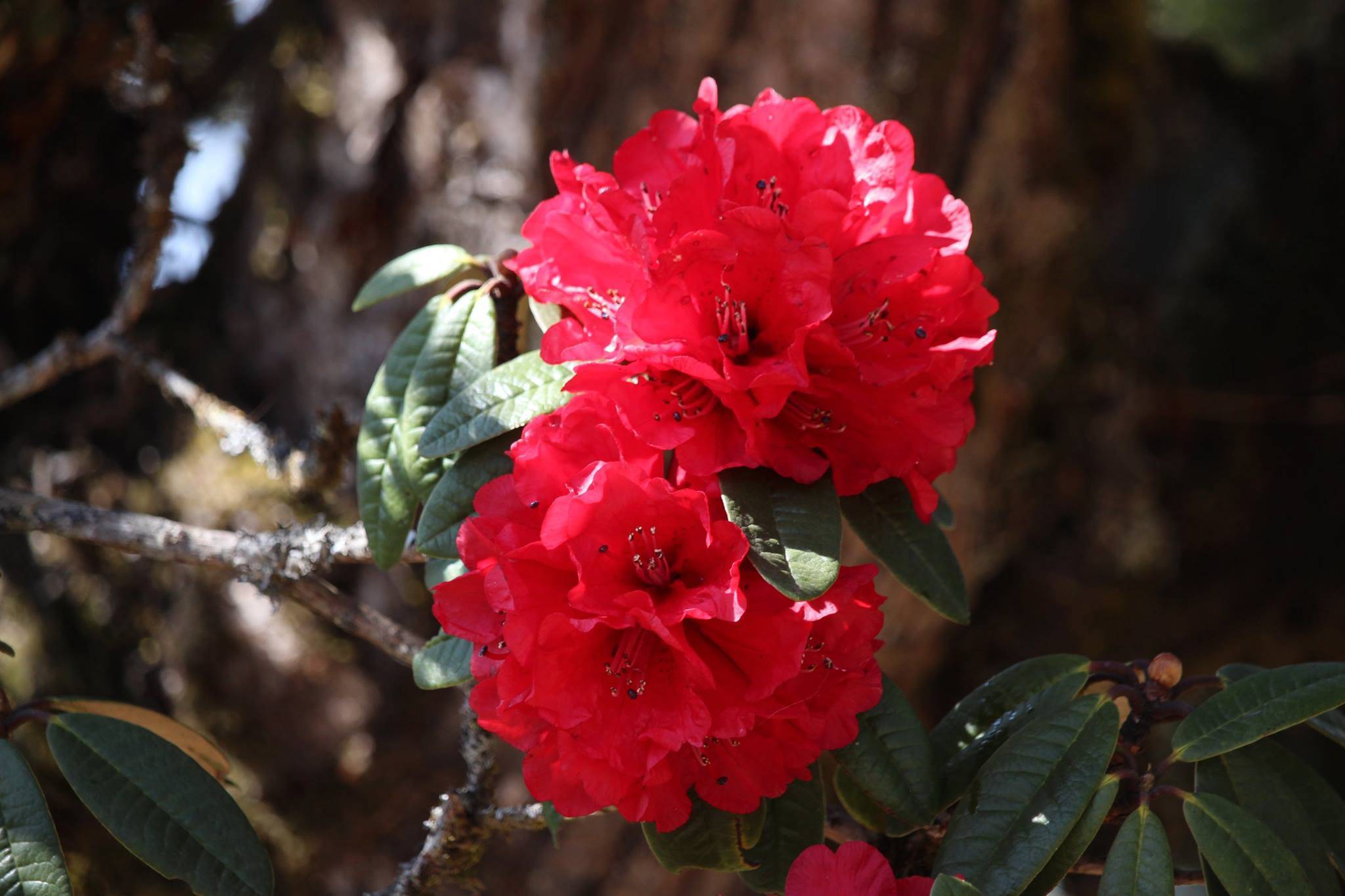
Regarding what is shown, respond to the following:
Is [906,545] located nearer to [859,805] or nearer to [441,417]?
[859,805]

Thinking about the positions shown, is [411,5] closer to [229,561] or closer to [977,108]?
[977,108]

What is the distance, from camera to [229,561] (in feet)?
3.35

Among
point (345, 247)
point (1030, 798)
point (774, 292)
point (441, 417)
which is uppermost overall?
point (774, 292)

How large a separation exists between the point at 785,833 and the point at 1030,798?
7.9 inches

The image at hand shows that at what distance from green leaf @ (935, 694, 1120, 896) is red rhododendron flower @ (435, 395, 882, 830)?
0.36ft

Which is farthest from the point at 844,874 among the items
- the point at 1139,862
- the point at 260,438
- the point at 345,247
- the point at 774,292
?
the point at 345,247

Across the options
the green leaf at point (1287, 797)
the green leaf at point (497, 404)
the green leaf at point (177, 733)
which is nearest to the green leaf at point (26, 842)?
the green leaf at point (177, 733)

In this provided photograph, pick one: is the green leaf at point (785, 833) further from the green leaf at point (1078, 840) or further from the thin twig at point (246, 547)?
the thin twig at point (246, 547)

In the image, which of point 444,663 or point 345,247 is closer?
point 444,663

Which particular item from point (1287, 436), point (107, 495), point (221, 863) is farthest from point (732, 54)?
point (1287, 436)

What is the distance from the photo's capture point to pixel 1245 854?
0.73 meters

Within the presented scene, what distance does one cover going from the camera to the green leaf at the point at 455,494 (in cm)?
81

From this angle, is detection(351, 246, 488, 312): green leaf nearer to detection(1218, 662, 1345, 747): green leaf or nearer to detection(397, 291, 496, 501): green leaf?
detection(397, 291, 496, 501): green leaf

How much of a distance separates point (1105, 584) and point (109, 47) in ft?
7.72
